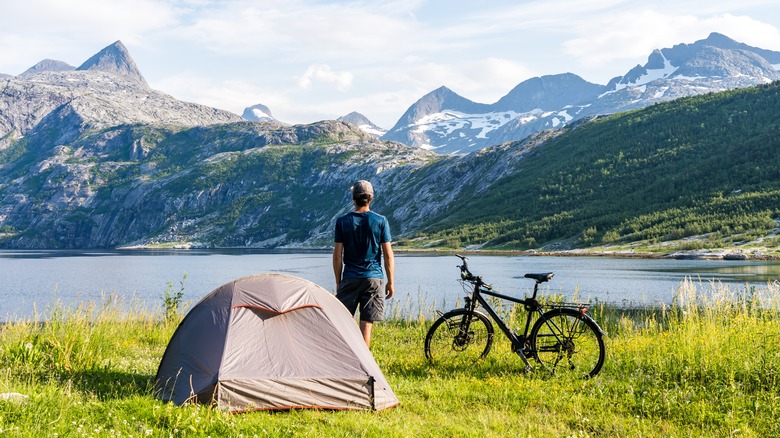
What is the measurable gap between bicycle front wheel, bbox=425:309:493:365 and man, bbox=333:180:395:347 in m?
2.05

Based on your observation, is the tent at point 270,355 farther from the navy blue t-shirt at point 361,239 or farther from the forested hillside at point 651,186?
the forested hillside at point 651,186

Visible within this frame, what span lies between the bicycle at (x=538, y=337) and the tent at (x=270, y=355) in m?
2.88

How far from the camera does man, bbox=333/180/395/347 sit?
11.0 m

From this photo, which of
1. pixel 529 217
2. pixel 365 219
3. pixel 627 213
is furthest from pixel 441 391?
pixel 529 217

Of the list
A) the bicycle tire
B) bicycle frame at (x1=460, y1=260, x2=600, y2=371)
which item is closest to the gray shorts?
bicycle frame at (x1=460, y1=260, x2=600, y2=371)

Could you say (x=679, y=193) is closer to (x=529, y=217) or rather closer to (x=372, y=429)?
(x=529, y=217)

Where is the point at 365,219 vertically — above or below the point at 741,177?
below

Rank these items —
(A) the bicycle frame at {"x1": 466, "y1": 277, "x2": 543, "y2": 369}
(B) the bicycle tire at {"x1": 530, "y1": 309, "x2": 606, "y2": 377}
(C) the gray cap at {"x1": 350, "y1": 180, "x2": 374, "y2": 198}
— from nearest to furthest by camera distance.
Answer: (C) the gray cap at {"x1": 350, "y1": 180, "x2": 374, "y2": 198} → (B) the bicycle tire at {"x1": 530, "y1": 309, "x2": 606, "y2": 377} → (A) the bicycle frame at {"x1": 466, "y1": 277, "x2": 543, "y2": 369}

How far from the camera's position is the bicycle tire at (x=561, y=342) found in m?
11.1

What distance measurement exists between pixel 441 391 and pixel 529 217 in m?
149

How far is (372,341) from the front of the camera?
658 inches

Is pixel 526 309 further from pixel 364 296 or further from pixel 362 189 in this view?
pixel 362 189

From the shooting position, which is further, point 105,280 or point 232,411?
point 105,280

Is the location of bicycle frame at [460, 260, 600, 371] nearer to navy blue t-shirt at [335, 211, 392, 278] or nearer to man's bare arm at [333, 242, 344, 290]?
navy blue t-shirt at [335, 211, 392, 278]
